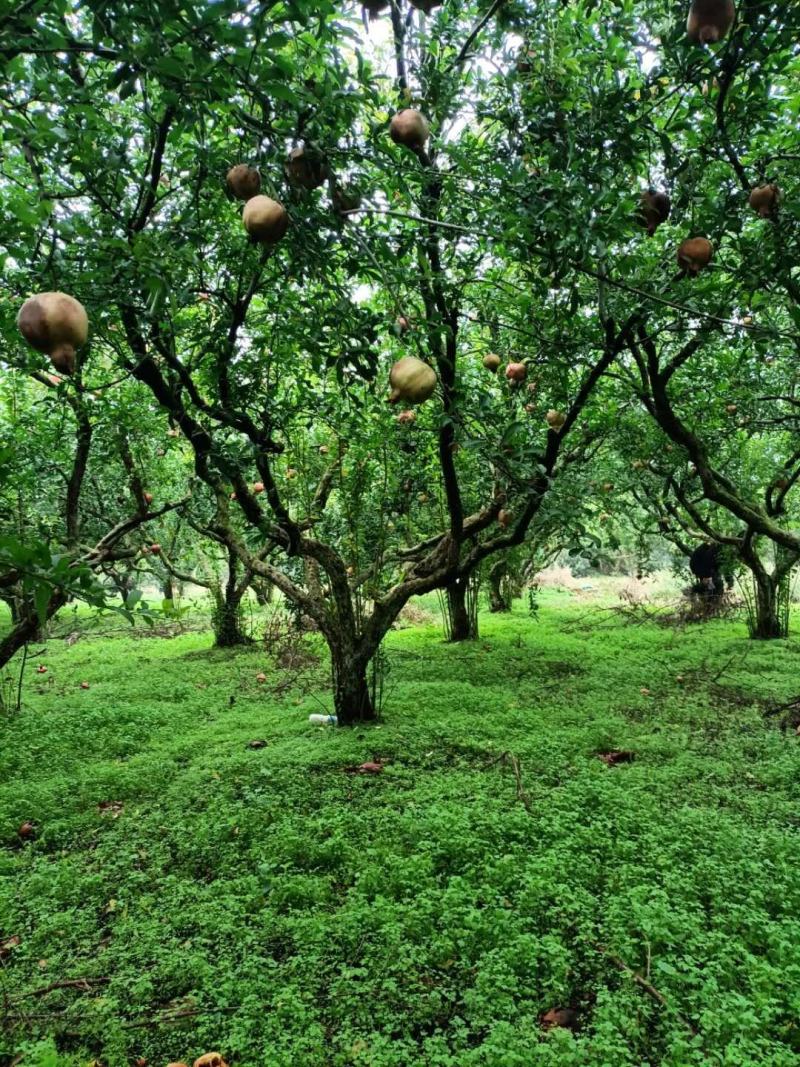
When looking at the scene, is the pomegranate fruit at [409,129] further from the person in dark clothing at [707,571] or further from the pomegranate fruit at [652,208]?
the person in dark clothing at [707,571]

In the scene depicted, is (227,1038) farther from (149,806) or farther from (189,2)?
(189,2)

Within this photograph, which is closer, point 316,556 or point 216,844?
point 216,844

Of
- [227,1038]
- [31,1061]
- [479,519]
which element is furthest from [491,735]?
[31,1061]

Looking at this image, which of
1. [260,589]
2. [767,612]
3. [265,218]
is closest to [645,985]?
[265,218]

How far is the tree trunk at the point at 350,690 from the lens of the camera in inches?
203

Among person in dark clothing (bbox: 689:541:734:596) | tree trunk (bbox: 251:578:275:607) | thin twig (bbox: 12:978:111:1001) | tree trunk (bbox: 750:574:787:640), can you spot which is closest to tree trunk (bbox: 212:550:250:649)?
tree trunk (bbox: 251:578:275:607)

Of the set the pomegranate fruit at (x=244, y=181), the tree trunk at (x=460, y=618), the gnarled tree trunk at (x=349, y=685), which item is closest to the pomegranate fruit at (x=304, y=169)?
the pomegranate fruit at (x=244, y=181)

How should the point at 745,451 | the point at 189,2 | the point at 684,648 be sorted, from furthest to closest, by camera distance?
the point at 745,451 < the point at 684,648 < the point at 189,2

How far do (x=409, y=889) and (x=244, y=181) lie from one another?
8.77ft

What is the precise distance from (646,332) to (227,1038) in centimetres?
486

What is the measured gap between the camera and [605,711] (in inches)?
215

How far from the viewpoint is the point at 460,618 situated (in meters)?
9.30

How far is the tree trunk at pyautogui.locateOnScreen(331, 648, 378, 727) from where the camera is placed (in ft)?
17.0

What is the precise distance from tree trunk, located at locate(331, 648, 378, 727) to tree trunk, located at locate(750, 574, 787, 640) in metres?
6.20
